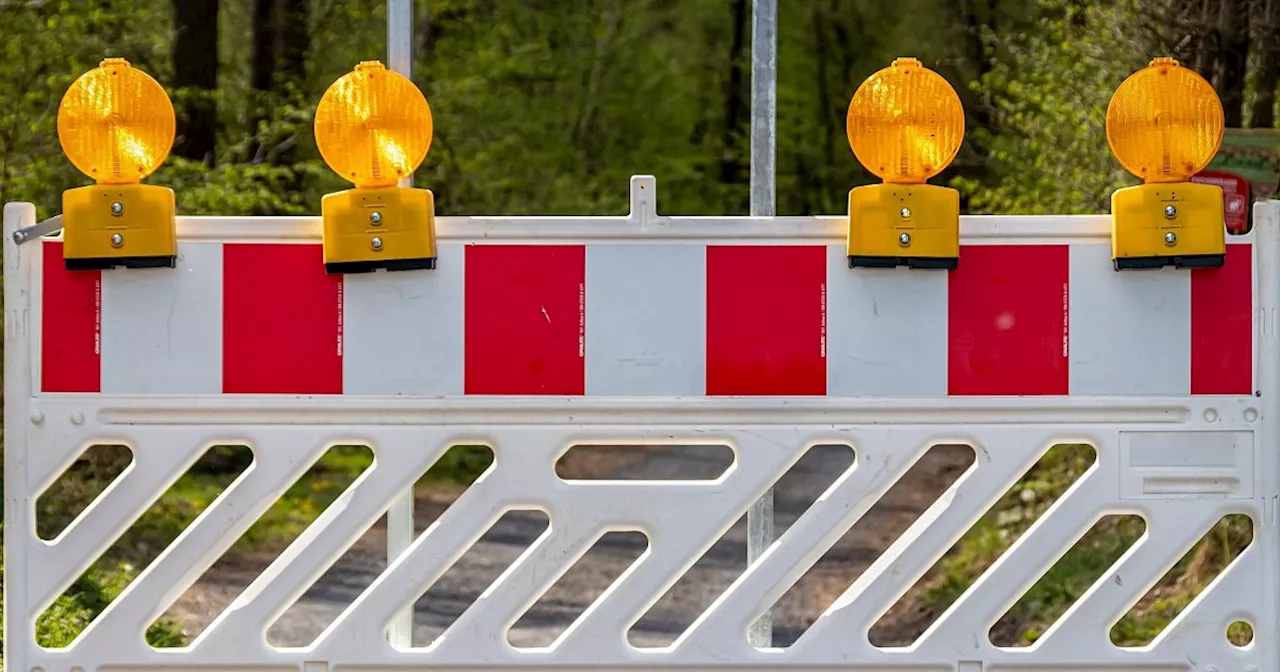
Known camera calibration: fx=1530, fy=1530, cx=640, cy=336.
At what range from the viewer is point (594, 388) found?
305 centimetres

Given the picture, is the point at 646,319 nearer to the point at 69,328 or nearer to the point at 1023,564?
the point at 1023,564

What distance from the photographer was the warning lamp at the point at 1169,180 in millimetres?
3031

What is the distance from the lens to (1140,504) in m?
3.09

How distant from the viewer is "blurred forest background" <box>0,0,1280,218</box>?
27.2 ft

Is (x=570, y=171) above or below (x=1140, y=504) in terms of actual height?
above

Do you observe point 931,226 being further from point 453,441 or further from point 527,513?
point 527,513

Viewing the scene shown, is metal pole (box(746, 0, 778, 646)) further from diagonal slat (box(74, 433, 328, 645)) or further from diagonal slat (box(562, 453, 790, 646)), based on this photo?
diagonal slat (box(74, 433, 328, 645))

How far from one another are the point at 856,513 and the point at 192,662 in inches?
53.5

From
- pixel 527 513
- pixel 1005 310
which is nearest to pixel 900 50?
pixel 527 513

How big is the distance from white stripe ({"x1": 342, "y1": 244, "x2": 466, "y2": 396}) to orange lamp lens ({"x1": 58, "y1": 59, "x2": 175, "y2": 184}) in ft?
1.65

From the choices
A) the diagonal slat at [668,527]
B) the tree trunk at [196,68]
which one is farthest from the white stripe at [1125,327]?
the tree trunk at [196,68]

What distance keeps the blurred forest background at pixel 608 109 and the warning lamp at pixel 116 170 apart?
2586 mm

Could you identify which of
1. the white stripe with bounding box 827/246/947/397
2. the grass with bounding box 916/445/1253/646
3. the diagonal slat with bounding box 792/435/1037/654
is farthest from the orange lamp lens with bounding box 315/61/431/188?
the grass with bounding box 916/445/1253/646

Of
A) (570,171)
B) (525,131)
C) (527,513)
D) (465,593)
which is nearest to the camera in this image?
(465,593)
